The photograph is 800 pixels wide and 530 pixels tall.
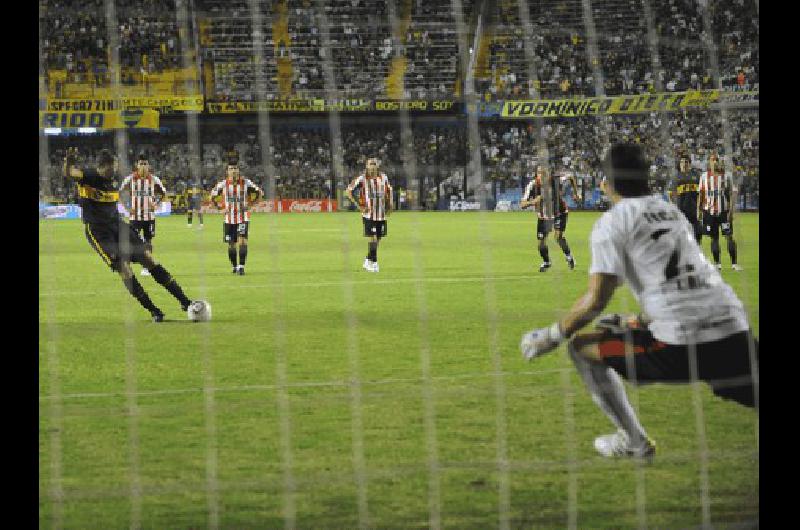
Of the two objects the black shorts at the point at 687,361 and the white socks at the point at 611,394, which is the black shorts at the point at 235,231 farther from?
Answer: the black shorts at the point at 687,361

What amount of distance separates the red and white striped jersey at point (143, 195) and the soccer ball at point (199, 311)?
6.47 meters

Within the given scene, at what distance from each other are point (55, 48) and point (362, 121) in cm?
1922

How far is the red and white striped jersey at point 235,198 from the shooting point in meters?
18.5

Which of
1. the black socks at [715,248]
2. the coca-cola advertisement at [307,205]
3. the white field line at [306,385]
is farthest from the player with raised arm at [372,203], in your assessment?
the coca-cola advertisement at [307,205]

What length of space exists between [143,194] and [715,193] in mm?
9516

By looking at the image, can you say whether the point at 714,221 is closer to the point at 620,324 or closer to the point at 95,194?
the point at 95,194

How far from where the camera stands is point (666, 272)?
5.49 meters

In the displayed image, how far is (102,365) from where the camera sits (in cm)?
956

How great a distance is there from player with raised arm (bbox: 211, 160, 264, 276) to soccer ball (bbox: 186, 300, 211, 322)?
6.25m

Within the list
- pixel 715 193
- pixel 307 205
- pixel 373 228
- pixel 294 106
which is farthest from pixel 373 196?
pixel 307 205

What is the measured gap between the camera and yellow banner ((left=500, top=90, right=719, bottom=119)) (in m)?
22.9

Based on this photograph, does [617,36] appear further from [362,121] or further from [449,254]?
[362,121]

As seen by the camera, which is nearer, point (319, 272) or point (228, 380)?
point (228, 380)

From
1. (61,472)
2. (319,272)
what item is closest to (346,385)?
(61,472)
